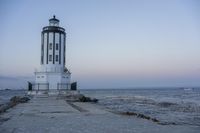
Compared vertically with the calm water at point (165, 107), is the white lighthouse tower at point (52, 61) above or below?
above

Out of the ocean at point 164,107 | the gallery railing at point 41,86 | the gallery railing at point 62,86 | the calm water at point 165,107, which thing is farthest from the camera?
the gallery railing at point 62,86

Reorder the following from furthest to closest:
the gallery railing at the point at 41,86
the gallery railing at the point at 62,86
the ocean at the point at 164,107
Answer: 1. the gallery railing at the point at 62,86
2. the gallery railing at the point at 41,86
3. the ocean at the point at 164,107

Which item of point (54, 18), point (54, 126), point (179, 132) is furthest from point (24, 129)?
point (54, 18)

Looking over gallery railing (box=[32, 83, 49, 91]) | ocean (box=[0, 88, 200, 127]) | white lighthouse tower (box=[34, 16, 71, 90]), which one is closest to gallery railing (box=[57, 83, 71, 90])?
white lighthouse tower (box=[34, 16, 71, 90])

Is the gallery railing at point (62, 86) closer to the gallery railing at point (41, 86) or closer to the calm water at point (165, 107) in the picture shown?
the gallery railing at point (41, 86)

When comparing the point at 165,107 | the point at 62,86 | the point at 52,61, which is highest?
the point at 52,61

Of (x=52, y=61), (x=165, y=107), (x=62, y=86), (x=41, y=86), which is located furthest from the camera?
(x=52, y=61)

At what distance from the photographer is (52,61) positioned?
1622 inches

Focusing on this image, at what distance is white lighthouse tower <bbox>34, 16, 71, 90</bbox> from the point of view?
40.5m

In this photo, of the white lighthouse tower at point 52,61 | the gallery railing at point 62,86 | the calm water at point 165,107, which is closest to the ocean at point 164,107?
the calm water at point 165,107

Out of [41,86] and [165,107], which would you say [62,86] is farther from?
[165,107]

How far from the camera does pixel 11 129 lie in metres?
10.5

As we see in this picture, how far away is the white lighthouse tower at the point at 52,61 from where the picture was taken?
40531 mm

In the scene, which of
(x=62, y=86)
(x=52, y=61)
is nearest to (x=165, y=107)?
(x=62, y=86)
